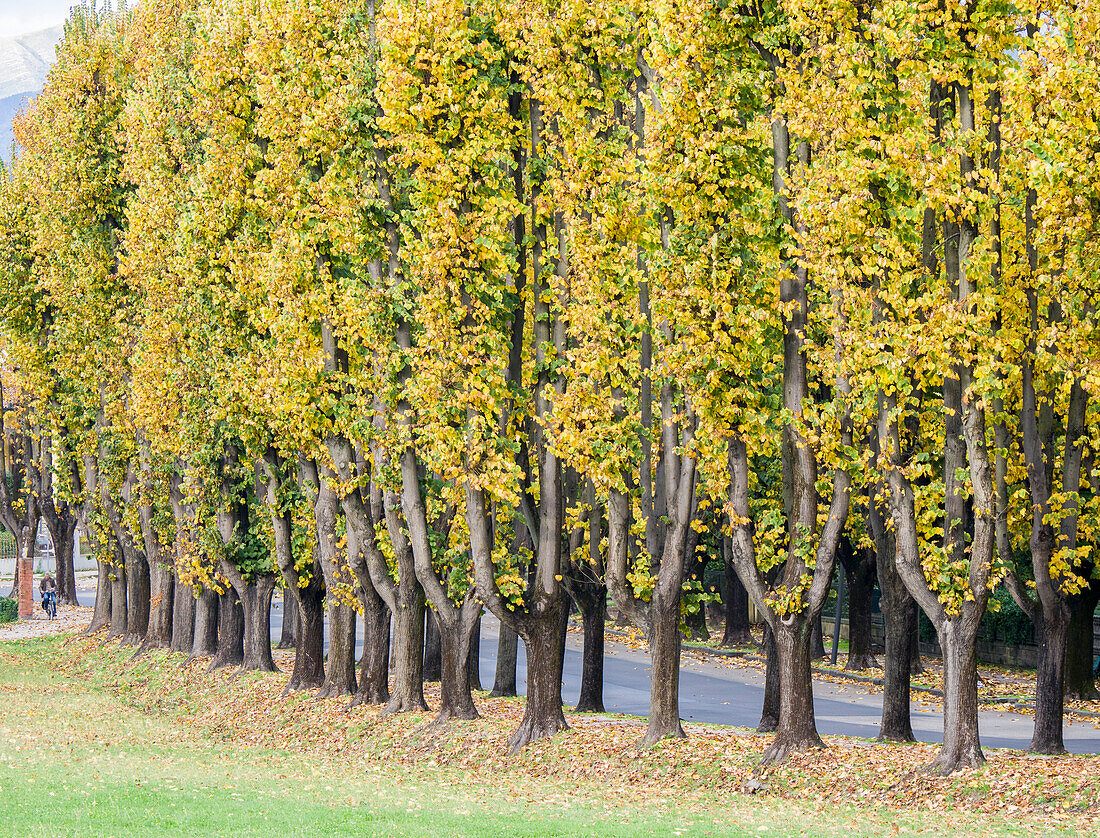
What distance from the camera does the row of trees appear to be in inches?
512

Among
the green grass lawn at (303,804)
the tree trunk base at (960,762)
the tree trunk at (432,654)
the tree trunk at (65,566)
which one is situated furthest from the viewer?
the tree trunk at (65,566)

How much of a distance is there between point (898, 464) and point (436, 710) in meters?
Result: 9.93

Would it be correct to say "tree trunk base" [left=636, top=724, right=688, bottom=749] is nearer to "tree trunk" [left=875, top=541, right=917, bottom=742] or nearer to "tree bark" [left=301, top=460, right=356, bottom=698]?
"tree trunk" [left=875, top=541, right=917, bottom=742]

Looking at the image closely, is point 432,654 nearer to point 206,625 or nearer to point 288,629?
point 206,625

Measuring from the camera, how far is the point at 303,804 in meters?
12.8

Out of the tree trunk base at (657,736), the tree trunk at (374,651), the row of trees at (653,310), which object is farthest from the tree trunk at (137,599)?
the tree trunk base at (657,736)

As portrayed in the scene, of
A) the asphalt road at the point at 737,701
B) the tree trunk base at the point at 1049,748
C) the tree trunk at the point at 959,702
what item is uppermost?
the tree trunk at the point at 959,702

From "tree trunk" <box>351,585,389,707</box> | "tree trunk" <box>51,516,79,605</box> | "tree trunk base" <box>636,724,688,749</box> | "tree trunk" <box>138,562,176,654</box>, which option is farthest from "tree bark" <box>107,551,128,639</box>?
"tree trunk base" <box>636,724,688,749</box>

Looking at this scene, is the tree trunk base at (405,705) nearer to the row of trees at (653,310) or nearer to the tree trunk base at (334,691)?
the row of trees at (653,310)

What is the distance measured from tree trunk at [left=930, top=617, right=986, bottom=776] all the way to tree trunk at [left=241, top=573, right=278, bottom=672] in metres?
16.7

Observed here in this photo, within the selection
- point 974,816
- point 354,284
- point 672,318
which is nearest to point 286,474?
point 354,284

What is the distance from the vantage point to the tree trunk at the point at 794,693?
47.5ft

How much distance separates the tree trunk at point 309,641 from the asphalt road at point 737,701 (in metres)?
5.54

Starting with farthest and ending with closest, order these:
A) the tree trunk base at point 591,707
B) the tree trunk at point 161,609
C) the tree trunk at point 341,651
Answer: the tree trunk at point 161,609 → the tree trunk at point 341,651 → the tree trunk base at point 591,707
